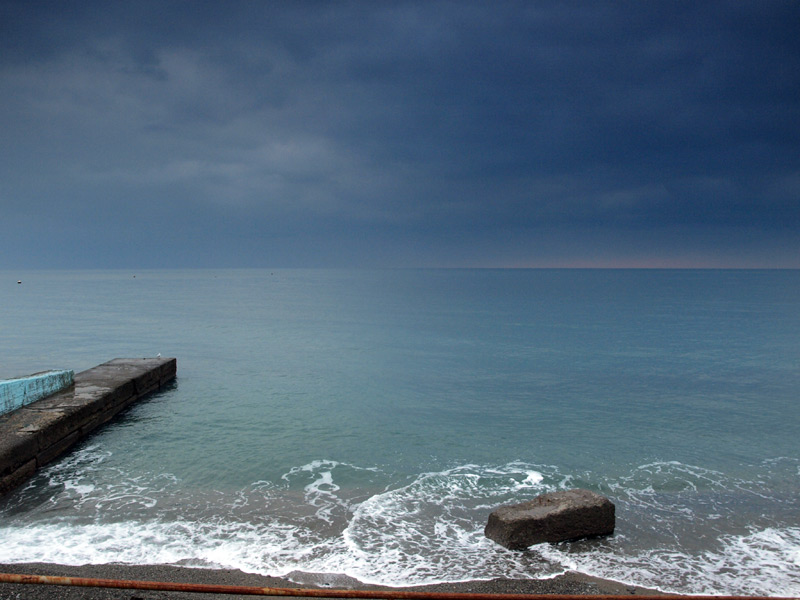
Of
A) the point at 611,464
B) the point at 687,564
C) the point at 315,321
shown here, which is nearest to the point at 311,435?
the point at 611,464

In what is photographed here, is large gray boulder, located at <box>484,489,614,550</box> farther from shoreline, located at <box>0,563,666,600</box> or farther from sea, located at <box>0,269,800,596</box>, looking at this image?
shoreline, located at <box>0,563,666,600</box>

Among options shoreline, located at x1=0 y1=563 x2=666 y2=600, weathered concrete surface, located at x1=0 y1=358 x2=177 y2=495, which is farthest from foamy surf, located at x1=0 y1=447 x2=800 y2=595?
weathered concrete surface, located at x1=0 y1=358 x2=177 y2=495

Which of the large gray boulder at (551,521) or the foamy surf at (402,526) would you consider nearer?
the foamy surf at (402,526)

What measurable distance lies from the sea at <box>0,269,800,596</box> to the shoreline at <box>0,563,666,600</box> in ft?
0.55

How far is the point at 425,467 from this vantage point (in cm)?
1120

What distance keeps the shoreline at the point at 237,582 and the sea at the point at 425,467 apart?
168 mm

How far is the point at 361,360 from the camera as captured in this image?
24.9 m

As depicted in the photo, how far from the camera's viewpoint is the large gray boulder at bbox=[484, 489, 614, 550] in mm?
7488

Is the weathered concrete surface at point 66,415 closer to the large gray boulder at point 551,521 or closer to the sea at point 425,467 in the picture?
the sea at point 425,467

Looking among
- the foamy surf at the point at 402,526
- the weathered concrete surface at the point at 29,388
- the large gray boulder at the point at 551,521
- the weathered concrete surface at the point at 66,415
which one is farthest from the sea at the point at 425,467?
the weathered concrete surface at the point at 29,388

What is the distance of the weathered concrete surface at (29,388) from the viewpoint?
11.6 m

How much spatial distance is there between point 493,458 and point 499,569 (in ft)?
15.8

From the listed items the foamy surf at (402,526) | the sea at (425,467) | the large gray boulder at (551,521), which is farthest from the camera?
the large gray boulder at (551,521)

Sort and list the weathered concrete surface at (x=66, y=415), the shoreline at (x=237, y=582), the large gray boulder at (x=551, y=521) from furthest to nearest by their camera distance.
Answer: the weathered concrete surface at (x=66, y=415)
the large gray boulder at (x=551, y=521)
the shoreline at (x=237, y=582)
